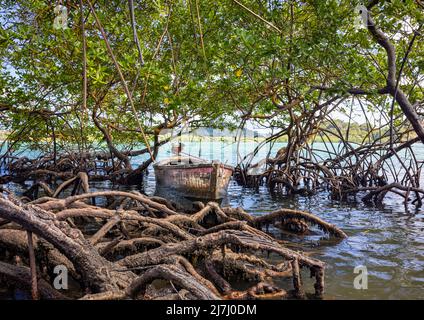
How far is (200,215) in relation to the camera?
16.1ft

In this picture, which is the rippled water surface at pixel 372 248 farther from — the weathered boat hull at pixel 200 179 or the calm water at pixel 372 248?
the weathered boat hull at pixel 200 179

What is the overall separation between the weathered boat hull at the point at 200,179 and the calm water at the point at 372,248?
117cm

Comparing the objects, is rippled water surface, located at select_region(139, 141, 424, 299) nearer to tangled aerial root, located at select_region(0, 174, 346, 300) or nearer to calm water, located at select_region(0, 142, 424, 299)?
calm water, located at select_region(0, 142, 424, 299)

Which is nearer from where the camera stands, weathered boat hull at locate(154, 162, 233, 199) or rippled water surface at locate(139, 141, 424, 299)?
rippled water surface at locate(139, 141, 424, 299)

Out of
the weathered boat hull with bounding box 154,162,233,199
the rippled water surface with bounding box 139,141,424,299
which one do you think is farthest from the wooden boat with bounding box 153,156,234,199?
the rippled water surface with bounding box 139,141,424,299

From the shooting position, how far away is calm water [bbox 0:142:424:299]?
359 centimetres

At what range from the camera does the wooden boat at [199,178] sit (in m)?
9.75

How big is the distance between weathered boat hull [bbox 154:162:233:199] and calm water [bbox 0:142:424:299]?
1168 millimetres

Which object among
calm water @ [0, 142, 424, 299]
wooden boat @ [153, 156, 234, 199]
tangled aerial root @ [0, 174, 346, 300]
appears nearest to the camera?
tangled aerial root @ [0, 174, 346, 300]

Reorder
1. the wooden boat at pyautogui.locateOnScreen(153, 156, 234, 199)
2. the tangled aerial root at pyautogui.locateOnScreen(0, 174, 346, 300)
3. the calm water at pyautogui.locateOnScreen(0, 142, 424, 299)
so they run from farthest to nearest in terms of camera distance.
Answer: the wooden boat at pyautogui.locateOnScreen(153, 156, 234, 199)
the calm water at pyautogui.locateOnScreen(0, 142, 424, 299)
the tangled aerial root at pyautogui.locateOnScreen(0, 174, 346, 300)

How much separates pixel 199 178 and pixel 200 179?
0.04 m
